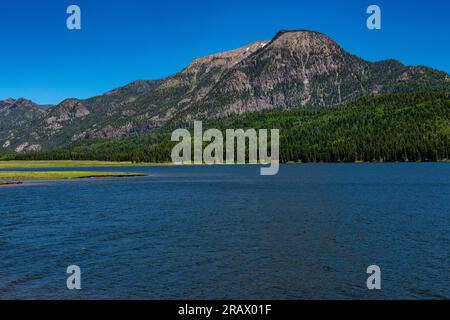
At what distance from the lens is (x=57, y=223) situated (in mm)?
75250

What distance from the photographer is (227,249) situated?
5462cm

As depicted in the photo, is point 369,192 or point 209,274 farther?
point 369,192

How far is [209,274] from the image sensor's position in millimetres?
43281

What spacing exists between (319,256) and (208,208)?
47655 millimetres

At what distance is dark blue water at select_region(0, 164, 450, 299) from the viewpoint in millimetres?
38750

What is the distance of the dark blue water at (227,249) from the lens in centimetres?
3875

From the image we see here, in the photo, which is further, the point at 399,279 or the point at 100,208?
the point at 100,208

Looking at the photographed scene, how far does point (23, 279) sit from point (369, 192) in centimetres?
10483
